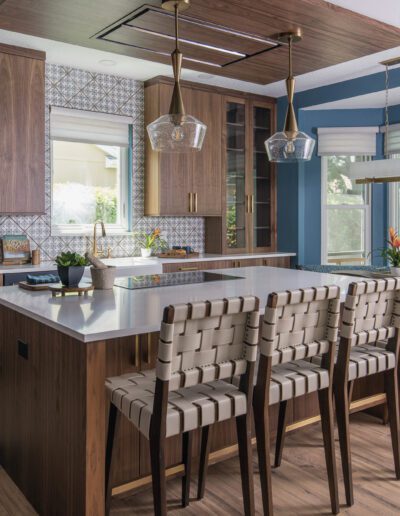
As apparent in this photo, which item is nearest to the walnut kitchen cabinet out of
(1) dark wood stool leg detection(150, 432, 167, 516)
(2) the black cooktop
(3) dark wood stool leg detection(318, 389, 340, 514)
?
(2) the black cooktop

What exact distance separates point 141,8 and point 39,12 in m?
0.59

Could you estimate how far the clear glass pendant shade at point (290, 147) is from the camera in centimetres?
330

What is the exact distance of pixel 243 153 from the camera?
6.10 m

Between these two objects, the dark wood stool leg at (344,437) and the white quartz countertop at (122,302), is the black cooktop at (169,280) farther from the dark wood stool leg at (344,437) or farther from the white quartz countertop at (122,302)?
the dark wood stool leg at (344,437)

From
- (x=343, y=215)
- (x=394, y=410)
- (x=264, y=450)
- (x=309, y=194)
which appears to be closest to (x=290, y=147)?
(x=394, y=410)

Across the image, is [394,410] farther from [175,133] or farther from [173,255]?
[173,255]

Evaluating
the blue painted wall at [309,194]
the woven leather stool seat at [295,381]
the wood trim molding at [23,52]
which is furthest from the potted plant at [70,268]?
the blue painted wall at [309,194]

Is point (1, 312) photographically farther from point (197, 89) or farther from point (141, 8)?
point (197, 89)

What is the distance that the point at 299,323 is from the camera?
2299mm

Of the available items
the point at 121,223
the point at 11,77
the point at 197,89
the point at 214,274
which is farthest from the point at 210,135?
the point at 214,274

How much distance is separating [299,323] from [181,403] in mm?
629

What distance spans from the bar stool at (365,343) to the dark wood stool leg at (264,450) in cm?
45

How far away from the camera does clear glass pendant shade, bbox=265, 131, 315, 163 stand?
330 centimetres

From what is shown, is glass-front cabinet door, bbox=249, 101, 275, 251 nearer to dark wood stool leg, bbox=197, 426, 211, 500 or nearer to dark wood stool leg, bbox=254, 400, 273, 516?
dark wood stool leg, bbox=197, 426, 211, 500
